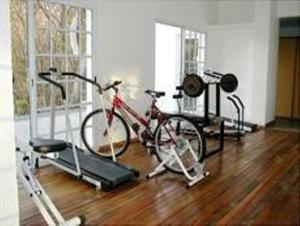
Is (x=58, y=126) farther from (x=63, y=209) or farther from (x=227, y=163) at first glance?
(x=227, y=163)

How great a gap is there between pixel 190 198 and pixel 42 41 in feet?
8.77

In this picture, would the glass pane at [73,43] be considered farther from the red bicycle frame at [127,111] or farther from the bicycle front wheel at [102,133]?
the bicycle front wheel at [102,133]

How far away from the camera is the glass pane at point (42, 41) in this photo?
437 cm

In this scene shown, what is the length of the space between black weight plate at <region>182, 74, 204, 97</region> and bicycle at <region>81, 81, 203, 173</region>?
49 centimetres

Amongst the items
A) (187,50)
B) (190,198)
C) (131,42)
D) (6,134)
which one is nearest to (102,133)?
(131,42)

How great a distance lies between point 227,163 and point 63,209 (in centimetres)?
255

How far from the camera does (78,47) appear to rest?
16.2 ft

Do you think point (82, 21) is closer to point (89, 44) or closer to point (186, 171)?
point (89, 44)

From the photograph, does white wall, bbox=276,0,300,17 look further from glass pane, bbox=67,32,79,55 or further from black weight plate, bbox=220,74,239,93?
glass pane, bbox=67,32,79,55

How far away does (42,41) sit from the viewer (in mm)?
4438

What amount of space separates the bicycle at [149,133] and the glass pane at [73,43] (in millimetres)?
671

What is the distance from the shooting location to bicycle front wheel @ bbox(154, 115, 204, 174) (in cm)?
424

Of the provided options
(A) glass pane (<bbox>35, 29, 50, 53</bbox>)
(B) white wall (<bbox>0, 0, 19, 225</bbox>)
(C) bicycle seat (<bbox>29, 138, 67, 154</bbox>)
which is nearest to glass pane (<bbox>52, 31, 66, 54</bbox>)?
(A) glass pane (<bbox>35, 29, 50, 53</bbox>)

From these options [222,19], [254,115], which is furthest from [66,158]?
[222,19]
